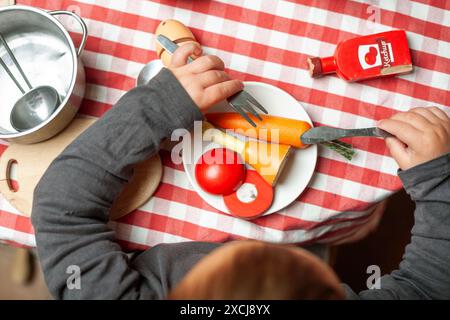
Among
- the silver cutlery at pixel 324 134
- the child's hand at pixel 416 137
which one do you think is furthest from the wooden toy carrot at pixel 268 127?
the child's hand at pixel 416 137

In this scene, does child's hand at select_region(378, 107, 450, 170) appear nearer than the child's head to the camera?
No

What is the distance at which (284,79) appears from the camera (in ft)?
2.17

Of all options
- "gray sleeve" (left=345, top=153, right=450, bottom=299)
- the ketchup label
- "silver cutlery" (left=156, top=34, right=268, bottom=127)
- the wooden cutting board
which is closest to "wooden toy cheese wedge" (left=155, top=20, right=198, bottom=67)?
"silver cutlery" (left=156, top=34, right=268, bottom=127)

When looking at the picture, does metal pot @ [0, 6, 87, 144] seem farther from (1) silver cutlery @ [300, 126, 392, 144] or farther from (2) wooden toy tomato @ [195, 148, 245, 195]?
(1) silver cutlery @ [300, 126, 392, 144]

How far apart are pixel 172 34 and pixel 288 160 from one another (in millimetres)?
236

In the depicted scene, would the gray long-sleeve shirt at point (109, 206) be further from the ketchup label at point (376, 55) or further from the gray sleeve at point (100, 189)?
the ketchup label at point (376, 55)

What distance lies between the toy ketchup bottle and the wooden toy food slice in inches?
7.0

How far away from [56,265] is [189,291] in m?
0.21

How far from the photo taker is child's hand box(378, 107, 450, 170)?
616 millimetres

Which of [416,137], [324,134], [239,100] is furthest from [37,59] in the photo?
[416,137]

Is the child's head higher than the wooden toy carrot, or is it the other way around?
the wooden toy carrot

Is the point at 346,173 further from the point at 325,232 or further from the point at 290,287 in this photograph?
the point at 290,287
